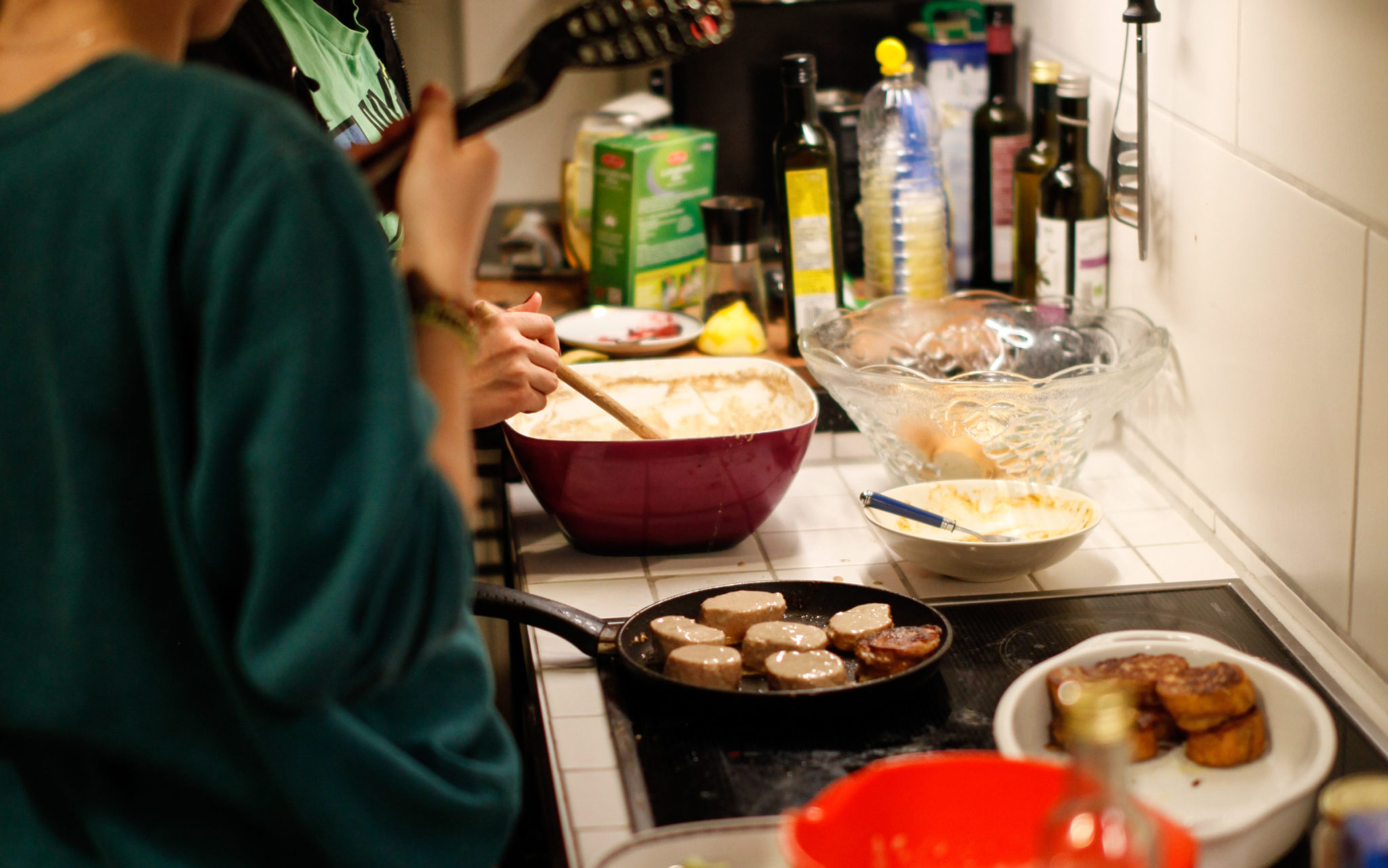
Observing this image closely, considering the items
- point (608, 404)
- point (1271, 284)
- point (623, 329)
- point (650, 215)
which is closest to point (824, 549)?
point (608, 404)

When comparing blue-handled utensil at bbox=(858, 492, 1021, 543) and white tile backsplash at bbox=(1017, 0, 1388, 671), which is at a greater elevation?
white tile backsplash at bbox=(1017, 0, 1388, 671)

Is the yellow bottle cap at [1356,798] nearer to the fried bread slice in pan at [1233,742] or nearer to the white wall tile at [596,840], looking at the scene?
the fried bread slice in pan at [1233,742]

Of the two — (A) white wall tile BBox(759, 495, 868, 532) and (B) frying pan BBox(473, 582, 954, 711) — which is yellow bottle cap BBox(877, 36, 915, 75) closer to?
(A) white wall tile BBox(759, 495, 868, 532)

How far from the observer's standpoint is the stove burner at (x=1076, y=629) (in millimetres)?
1076

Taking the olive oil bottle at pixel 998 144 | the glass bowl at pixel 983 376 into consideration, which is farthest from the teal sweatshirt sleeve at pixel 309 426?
the olive oil bottle at pixel 998 144

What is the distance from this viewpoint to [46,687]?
61 centimetres

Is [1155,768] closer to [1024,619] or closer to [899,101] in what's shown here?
[1024,619]

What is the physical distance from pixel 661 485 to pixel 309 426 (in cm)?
75

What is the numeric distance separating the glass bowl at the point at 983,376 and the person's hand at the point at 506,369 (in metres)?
0.32

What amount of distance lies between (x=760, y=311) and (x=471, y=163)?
1157mm

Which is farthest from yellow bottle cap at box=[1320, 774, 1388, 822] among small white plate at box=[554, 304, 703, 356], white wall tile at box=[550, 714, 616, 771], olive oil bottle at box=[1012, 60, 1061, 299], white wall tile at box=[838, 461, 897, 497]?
small white plate at box=[554, 304, 703, 356]

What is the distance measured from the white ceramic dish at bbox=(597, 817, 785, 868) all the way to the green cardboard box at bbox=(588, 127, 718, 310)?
1.20m

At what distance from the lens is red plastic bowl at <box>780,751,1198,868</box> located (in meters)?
0.65

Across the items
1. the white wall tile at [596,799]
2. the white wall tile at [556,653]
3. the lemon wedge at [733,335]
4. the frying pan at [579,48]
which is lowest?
the white wall tile at [556,653]
